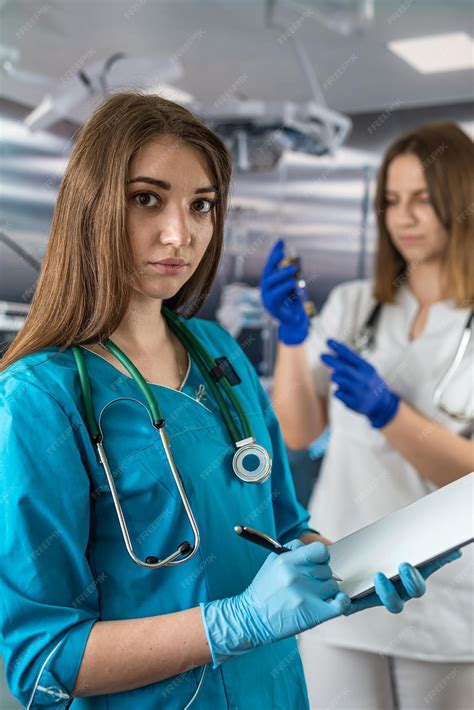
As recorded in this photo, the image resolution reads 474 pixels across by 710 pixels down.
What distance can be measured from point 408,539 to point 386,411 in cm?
78

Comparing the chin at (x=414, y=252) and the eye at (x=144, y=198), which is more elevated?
the eye at (x=144, y=198)

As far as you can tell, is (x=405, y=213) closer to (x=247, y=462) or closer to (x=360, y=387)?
(x=360, y=387)

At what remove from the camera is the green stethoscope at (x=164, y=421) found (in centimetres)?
98

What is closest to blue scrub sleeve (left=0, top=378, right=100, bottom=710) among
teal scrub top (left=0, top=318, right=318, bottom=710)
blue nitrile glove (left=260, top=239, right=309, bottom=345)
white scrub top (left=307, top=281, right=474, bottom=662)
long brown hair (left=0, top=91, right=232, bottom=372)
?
teal scrub top (left=0, top=318, right=318, bottom=710)

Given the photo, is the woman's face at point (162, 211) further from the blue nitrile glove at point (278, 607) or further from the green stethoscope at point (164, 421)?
the blue nitrile glove at point (278, 607)

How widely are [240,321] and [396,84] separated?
3.77ft

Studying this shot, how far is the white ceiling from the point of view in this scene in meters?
2.55

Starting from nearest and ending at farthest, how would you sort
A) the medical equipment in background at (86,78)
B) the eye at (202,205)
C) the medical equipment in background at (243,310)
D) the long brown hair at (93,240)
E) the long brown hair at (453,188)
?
the long brown hair at (93,240)
the eye at (202,205)
the long brown hair at (453,188)
the medical equipment in background at (86,78)
the medical equipment in background at (243,310)

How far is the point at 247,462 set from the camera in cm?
115

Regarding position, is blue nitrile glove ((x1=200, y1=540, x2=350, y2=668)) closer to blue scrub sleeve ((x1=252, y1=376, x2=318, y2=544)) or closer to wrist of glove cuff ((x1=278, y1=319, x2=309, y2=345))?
blue scrub sleeve ((x1=252, y1=376, x2=318, y2=544))

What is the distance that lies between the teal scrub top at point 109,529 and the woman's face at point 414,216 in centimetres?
89

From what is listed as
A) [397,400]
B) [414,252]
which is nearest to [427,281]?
[414,252]

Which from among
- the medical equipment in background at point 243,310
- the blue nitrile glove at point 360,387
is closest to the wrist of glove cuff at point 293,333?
the blue nitrile glove at point 360,387

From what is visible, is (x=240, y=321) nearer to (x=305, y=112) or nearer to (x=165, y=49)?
(x=305, y=112)
